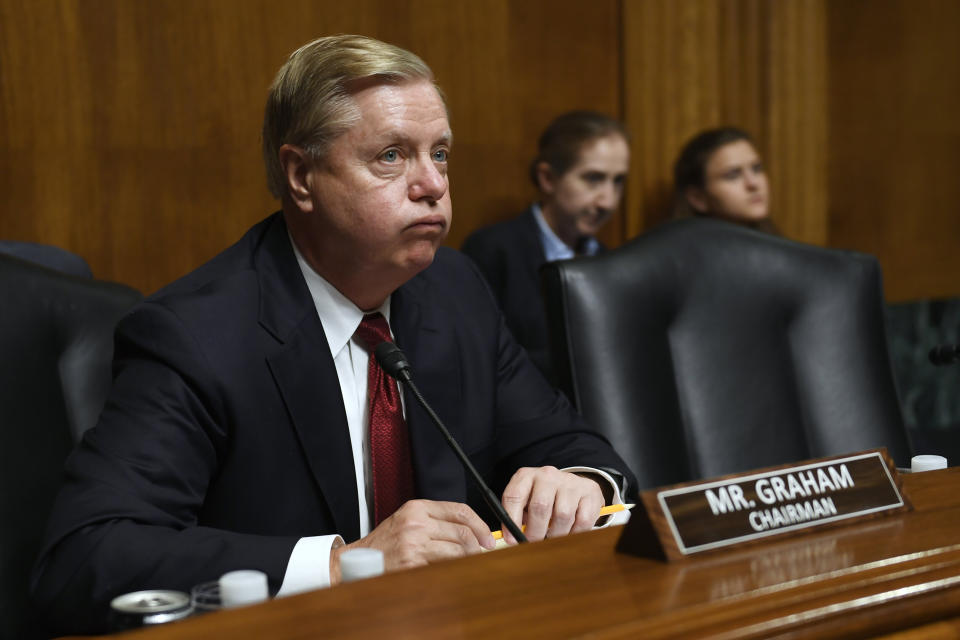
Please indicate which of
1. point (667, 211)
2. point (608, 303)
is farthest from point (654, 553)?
point (667, 211)

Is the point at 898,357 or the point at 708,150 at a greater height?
the point at 708,150

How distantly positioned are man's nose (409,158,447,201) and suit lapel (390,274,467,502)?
21 centimetres

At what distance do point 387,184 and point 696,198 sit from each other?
7.56 ft

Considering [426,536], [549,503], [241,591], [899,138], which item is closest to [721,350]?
[549,503]

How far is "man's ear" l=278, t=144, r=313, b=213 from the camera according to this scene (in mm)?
1523

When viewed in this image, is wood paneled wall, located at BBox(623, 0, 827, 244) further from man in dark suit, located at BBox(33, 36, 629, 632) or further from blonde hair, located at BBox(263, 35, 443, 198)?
blonde hair, located at BBox(263, 35, 443, 198)

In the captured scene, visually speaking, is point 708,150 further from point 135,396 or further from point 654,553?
point 654,553

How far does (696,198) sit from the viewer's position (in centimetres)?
361

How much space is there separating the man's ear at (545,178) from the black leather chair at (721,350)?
149cm

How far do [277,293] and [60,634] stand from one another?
51cm

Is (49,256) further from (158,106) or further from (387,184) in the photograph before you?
(387,184)

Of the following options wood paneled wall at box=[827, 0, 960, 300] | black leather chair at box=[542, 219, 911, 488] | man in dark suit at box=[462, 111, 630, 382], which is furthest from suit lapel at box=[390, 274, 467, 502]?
wood paneled wall at box=[827, 0, 960, 300]

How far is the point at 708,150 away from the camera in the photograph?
11.5 feet

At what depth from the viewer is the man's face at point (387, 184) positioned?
1.47 meters
